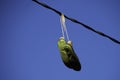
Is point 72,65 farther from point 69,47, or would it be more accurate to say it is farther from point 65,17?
point 65,17

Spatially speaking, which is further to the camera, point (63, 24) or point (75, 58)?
point (63, 24)

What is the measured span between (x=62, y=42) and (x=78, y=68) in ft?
1.33

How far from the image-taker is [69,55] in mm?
2887

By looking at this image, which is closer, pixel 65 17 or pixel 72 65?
pixel 72 65

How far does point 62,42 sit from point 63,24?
1.16 ft

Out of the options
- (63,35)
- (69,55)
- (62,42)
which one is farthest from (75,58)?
(63,35)

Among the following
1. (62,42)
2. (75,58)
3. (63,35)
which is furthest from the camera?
(63,35)

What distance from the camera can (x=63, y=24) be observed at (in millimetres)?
3414

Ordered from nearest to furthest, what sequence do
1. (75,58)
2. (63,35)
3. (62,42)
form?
(75,58) → (62,42) → (63,35)

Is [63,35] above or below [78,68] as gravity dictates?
above

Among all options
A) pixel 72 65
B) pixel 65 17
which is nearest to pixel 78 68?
pixel 72 65

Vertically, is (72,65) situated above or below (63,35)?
below

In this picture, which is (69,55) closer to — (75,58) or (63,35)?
(75,58)

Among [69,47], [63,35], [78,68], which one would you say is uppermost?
[63,35]
